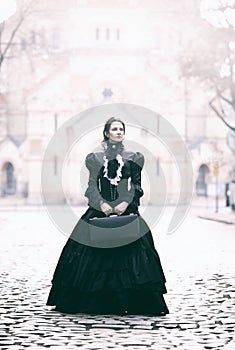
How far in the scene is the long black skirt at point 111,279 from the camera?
9.78 metres

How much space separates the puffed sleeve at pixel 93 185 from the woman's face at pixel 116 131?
33 centimetres

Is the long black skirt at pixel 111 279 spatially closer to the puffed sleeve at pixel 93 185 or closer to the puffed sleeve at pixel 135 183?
the puffed sleeve at pixel 93 185

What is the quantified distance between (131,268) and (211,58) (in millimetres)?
30135

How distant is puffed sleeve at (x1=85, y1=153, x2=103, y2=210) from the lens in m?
10.1

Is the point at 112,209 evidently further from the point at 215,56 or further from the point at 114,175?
the point at 215,56

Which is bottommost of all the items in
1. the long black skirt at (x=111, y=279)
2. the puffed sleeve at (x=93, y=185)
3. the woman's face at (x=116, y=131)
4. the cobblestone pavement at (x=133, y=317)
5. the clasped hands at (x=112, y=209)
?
the cobblestone pavement at (x=133, y=317)

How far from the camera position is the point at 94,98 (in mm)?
70750

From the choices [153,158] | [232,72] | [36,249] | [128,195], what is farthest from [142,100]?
[128,195]

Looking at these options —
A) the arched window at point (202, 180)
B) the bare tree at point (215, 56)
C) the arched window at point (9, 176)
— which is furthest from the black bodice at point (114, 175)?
the arched window at point (9, 176)

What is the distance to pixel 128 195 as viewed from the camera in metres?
10.1

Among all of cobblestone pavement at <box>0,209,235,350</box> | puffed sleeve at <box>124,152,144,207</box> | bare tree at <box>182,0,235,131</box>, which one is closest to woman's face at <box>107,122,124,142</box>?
puffed sleeve at <box>124,152,144,207</box>

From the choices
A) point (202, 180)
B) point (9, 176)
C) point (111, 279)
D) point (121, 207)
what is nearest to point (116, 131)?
point (121, 207)

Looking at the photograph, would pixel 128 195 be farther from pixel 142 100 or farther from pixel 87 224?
pixel 142 100

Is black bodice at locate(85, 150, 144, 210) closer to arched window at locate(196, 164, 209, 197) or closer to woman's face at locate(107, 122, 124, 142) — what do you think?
woman's face at locate(107, 122, 124, 142)
